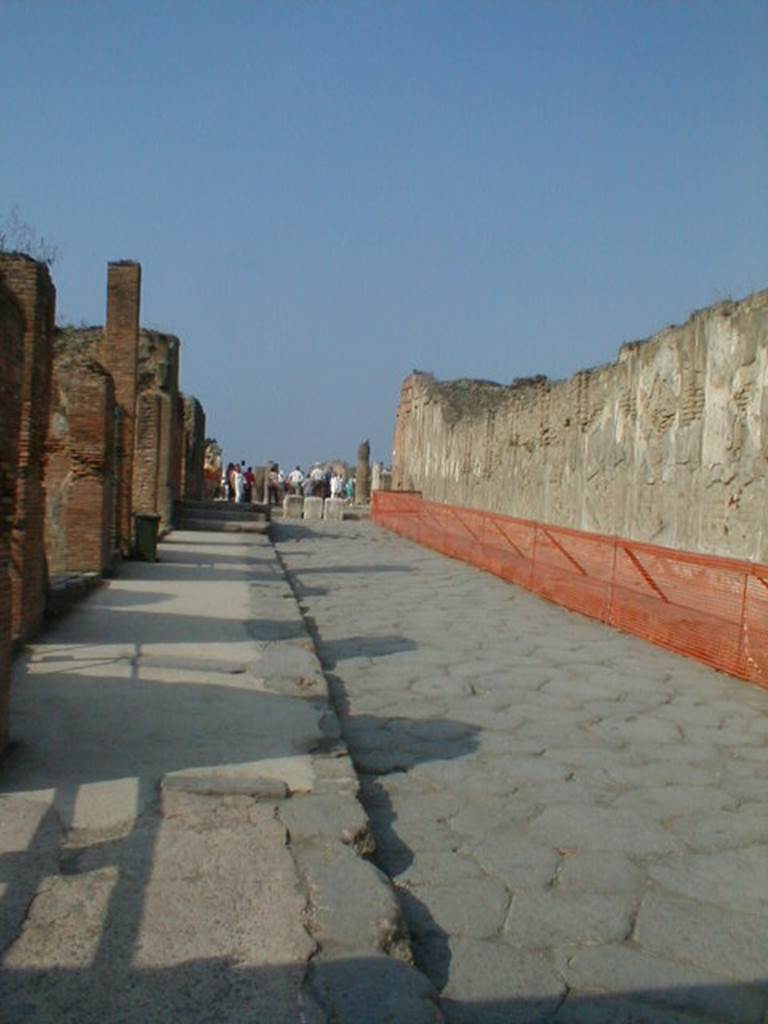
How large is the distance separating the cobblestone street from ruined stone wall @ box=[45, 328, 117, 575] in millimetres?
3060

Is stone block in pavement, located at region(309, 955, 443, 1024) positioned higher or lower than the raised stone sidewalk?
lower

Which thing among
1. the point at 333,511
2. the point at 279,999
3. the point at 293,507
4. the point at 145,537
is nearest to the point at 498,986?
the point at 279,999

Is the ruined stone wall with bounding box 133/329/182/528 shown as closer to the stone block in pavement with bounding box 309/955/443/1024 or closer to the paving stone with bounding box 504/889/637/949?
the paving stone with bounding box 504/889/637/949

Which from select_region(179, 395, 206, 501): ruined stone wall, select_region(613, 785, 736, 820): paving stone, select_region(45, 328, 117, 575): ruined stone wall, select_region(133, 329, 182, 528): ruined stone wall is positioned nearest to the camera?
select_region(613, 785, 736, 820): paving stone

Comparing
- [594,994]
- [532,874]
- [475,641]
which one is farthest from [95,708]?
[475,641]

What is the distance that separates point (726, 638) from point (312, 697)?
3.04m

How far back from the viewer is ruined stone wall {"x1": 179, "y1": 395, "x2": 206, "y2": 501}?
73.3ft

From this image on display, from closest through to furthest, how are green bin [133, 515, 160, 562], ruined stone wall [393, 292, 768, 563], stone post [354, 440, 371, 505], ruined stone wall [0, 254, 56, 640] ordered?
ruined stone wall [0, 254, 56, 640]
ruined stone wall [393, 292, 768, 563]
green bin [133, 515, 160, 562]
stone post [354, 440, 371, 505]

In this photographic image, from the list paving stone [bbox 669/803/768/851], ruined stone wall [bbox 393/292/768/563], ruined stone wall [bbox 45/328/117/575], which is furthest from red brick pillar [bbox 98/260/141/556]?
paving stone [bbox 669/803/768/851]

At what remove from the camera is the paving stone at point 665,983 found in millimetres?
2455

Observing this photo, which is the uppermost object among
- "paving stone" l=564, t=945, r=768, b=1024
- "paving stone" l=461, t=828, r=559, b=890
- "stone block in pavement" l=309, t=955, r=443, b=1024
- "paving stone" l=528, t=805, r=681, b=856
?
"stone block in pavement" l=309, t=955, r=443, b=1024

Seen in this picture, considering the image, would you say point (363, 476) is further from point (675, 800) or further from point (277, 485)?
point (675, 800)

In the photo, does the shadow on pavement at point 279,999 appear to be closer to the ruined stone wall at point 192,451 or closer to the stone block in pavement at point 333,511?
the ruined stone wall at point 192,451

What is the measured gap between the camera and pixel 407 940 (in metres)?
2.58
